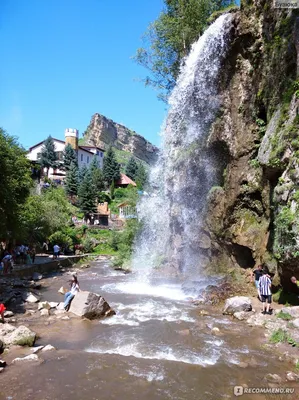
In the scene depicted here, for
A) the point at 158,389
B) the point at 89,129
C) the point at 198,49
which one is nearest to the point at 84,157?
the point at 89,129

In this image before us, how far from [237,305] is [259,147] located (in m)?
8.52

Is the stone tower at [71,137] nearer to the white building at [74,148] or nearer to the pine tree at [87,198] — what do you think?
the white building at [74,148]

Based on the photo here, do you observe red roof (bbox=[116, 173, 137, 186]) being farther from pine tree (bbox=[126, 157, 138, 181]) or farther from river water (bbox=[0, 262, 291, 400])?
river water (bbox=[0, 262, 291, 400])

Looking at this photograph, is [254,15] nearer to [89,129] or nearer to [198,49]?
[198,49]

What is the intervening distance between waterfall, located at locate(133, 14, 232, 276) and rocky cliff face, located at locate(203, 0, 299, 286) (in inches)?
51.9

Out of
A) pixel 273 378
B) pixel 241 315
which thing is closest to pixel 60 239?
pixel 241 315

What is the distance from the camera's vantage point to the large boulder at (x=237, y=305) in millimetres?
13695

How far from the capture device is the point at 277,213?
13.9 meters

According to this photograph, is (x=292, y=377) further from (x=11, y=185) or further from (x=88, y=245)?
(x=88, y=245)

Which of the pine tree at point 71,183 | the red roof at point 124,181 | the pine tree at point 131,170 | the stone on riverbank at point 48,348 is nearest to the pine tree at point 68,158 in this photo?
the pine tree at point 71,183

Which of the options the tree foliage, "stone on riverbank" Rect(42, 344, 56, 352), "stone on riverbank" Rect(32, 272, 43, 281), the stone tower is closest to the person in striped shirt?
"stone on riverbank" Rect(42, 344, 56, 352)

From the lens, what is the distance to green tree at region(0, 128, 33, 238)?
1655 centimetres

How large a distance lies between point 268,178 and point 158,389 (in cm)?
1123

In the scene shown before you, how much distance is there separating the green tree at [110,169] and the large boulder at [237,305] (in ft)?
232
